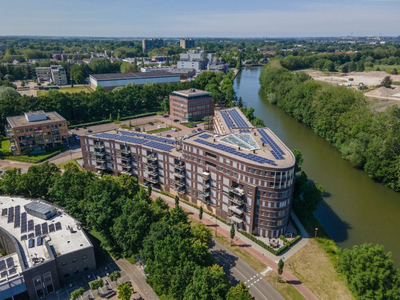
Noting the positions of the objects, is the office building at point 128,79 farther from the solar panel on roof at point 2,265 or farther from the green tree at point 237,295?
the green tree at point 237,295

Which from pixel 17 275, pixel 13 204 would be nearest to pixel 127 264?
pixel 17 275

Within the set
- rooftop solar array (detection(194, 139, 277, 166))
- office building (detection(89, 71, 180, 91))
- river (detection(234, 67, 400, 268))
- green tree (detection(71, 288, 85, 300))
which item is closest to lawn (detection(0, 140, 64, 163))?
rooftop solar array (detection(194, 139, 277, 166))

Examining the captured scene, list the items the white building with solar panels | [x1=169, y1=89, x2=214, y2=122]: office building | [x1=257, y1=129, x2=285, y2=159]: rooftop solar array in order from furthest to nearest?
[x1=169, y1=89, x2=214, y2=122]: office building
[x1=257, y1=129, x2=285, y2=159]: rooftop solar array
the white building with solar panels

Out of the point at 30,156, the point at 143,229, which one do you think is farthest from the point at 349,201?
the point at 30,156

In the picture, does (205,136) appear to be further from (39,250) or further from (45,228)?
(39,250)

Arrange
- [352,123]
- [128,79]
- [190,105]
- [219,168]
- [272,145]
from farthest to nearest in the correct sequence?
1. [128,79]
2. [190,105]
3. [352,123]
4. [272,145]
5. [219,168]

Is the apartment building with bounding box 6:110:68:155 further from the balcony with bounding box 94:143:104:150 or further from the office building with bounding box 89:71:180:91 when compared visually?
the office building with bounding box 89:71:180:91
